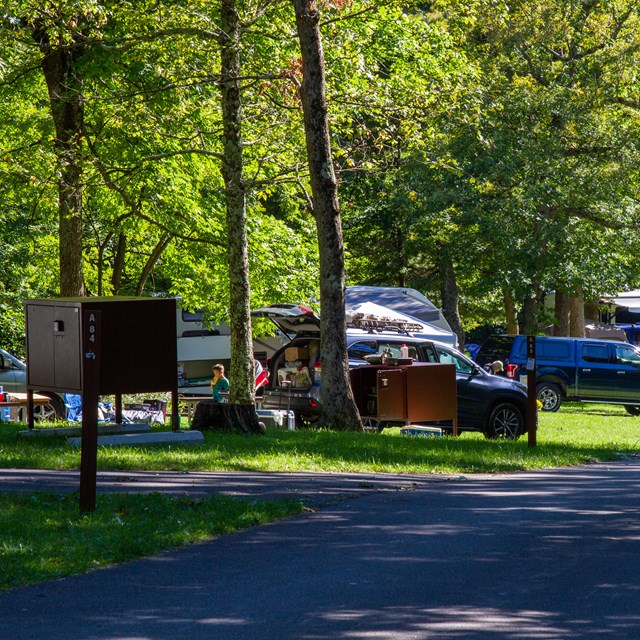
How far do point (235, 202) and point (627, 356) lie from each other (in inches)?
766

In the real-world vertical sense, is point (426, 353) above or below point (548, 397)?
above

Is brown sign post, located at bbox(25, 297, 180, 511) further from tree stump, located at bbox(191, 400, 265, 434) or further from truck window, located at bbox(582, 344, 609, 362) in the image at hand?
truck window, located at bbox(582, 344, 609, 362)

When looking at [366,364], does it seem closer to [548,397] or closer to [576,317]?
[548,397]

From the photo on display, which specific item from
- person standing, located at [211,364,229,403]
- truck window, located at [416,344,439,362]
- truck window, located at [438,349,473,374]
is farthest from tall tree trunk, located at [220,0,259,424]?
truck window, located at [438,349,473,374]

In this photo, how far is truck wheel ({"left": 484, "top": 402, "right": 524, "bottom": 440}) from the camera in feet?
67.6

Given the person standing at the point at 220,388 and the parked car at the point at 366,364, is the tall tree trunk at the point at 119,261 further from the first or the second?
the parked car at the point at 366,364

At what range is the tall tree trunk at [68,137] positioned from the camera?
19.2 metres

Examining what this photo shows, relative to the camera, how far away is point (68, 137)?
20.1 meters

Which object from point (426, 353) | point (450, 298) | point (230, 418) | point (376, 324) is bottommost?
point (230, 418)

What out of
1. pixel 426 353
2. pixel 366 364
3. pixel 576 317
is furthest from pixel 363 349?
pixel 576 317

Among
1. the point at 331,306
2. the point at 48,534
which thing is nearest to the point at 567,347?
the point at 331,306

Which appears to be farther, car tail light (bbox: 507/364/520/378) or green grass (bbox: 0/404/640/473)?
car tail light (bbox: 507/364/520/378)

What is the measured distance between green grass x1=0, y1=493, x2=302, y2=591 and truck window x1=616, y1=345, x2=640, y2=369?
25.2 m

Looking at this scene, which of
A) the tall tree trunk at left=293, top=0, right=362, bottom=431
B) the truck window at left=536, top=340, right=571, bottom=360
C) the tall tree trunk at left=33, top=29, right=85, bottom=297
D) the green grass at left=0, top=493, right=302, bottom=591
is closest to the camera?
the green grass at left=0, top=493, right=302, bottom=591
